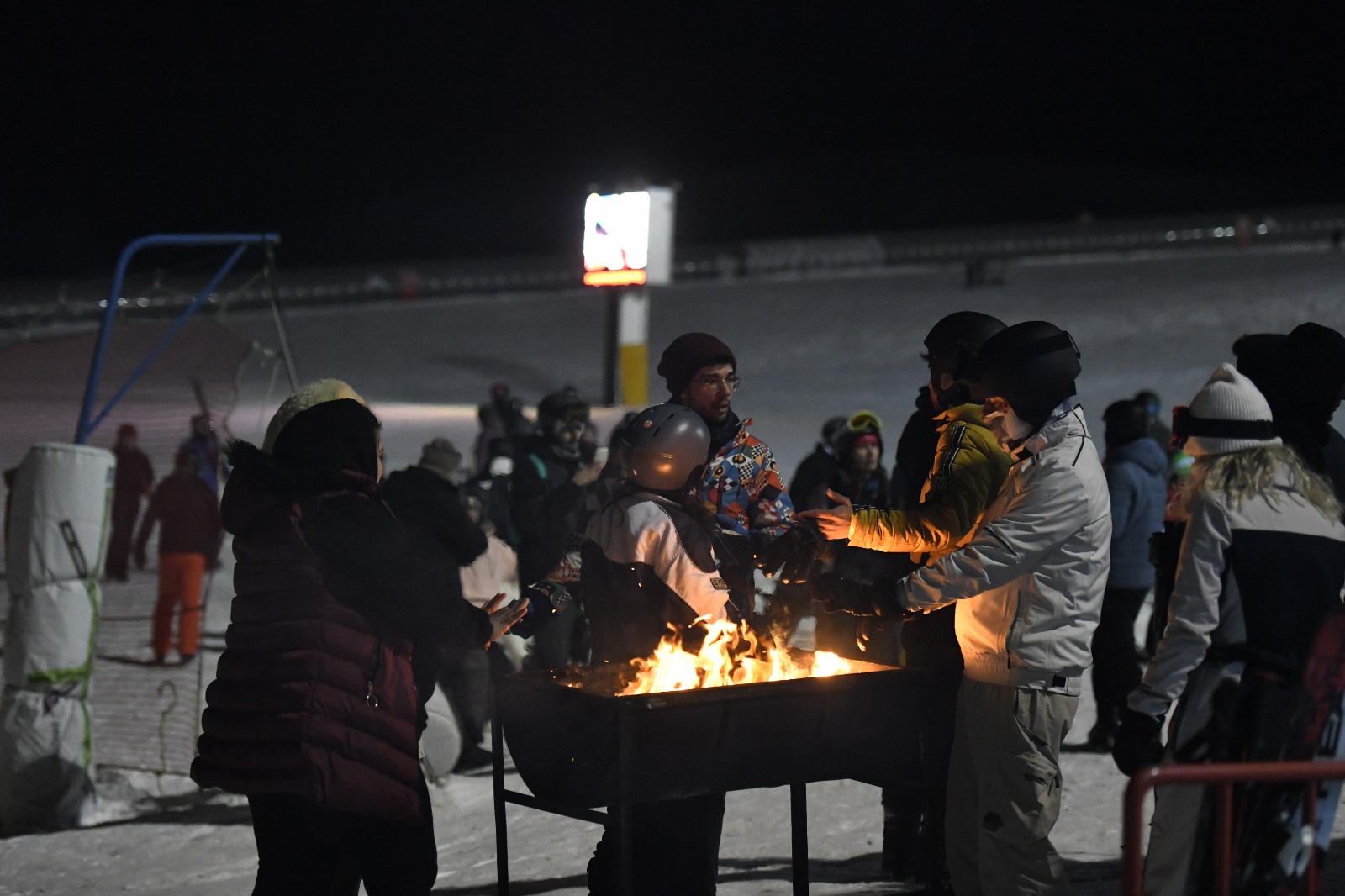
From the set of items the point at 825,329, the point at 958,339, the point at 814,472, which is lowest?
the point at 814,472

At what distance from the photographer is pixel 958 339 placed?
447 centimetres

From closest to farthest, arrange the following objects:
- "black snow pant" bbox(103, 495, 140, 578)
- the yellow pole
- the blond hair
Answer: the blond hair
"black snow pant" bbox(103, 495, 140, 578)
the yellow pole

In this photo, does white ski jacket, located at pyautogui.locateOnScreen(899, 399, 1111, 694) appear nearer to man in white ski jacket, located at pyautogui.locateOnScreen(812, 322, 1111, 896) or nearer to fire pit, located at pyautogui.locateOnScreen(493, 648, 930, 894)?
man in white ski jacket, located at pyautogui.locateOnScreen(812, 322, 1111, 896)

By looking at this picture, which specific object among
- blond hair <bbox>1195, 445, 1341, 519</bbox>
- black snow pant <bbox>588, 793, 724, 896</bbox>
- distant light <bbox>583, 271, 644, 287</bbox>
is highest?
distant light <bbox>583, 271, 644, 287</bbox>

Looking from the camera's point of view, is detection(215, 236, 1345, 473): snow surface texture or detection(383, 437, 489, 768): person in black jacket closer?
detection(383, 437, 489, 768): person in black jacket

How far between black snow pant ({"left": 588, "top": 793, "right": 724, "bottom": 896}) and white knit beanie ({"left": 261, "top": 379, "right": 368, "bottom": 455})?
4.82 feet

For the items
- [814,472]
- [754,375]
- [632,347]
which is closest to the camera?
[814,472]

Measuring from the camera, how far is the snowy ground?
5762 millimetres

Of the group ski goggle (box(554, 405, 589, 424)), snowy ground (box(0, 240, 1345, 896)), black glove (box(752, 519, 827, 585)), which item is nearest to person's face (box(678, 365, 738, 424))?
black glove (box(752, 519, 827, 585))

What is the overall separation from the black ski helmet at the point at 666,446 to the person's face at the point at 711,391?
346mm

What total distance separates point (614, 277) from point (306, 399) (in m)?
17.7

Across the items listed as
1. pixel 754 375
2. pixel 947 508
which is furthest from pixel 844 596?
pixel 754 375

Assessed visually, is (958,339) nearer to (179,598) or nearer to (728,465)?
(728,465)

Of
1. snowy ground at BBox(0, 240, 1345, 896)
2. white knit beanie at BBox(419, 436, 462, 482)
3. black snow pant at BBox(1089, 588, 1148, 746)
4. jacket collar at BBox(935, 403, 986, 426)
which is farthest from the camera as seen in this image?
white knit beanie at BBox(419, 436, 462, 482)
